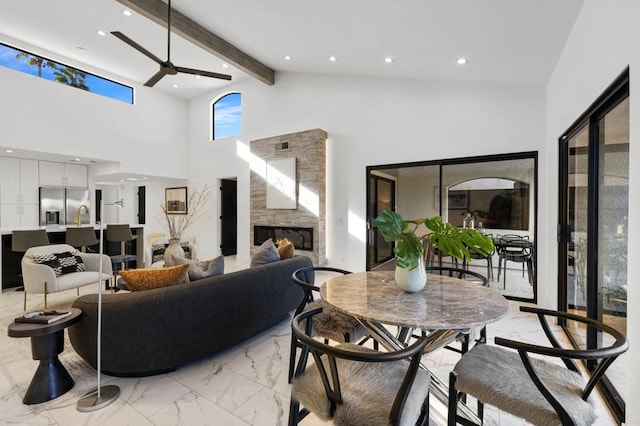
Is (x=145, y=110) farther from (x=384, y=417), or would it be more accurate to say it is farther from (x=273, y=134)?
(x=384, y=417)

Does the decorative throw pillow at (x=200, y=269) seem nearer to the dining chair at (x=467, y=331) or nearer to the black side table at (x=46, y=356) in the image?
the black side table at (x=46, y=356)

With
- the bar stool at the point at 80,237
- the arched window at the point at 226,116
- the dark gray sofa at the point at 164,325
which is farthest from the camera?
the arched window at the point at 226,116

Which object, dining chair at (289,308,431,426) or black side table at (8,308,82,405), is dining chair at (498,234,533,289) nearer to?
dining chair at (289,308,431,426)

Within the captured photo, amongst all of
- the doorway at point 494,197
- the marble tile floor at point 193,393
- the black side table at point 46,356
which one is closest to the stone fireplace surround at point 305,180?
the doorway at point 494,197

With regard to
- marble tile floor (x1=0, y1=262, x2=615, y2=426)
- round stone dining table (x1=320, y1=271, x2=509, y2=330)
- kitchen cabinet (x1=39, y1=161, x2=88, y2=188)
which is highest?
kitchen cabinet (x1=39, y1=161, x2=88, y2=188)

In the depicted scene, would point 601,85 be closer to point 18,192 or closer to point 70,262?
point 70,262

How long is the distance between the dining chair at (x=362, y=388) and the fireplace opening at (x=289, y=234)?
15.1ft

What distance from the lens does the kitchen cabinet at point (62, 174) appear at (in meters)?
6.75

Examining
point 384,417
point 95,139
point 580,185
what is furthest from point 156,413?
point 95,139

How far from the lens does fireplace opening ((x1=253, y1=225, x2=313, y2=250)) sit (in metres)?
6.07

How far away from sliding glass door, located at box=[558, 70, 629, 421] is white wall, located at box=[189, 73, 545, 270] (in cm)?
140

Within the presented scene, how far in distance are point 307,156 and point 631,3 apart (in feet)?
15.7

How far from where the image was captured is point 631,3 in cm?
155

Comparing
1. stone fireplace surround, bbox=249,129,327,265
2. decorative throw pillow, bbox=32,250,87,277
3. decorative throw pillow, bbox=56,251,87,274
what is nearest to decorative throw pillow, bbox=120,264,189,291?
decorative throw pillow, bbox=32,250,87,277
